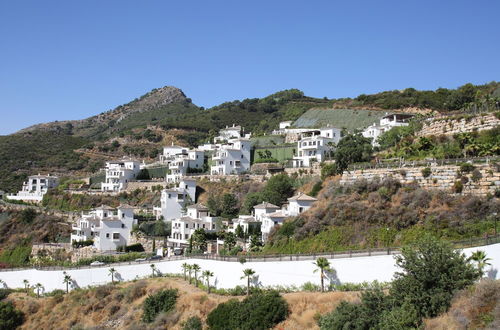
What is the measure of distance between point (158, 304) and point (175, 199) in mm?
28610

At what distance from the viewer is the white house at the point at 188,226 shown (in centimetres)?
5528

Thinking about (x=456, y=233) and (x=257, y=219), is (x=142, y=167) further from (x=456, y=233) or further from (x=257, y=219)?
(x=456, y=233)

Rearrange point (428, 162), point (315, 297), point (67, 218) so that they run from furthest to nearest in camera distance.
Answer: point (67, 218)
point (428, 162)
point (315, 297)

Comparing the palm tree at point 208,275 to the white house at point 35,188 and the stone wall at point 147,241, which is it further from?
the white house at point 35,188

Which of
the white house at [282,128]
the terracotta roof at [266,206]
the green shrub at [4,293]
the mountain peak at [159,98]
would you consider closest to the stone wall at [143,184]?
the white house at [282,128]

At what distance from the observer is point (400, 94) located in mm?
88750

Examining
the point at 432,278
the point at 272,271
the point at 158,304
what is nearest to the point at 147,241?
the point at 158,304

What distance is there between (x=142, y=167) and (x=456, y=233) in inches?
2307

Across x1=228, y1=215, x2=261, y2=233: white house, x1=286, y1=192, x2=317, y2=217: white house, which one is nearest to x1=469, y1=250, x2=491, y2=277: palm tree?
x1=286, y1=192, x2=317, y2=217: white house

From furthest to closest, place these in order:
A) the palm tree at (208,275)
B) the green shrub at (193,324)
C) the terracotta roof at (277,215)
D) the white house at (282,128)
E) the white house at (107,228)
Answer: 1. the white house at (282,128)
2. the white house at (107,228)
3. the terracotta roof at (277,215)
4. the palm tree at (208,275)
5. the green shrub at (193,324)

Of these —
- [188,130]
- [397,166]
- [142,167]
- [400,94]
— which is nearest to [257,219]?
[397,166]

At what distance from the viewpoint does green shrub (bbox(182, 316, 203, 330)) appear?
100ft

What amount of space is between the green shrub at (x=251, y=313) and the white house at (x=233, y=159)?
39.6 meters

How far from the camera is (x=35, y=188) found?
86.9 meters
